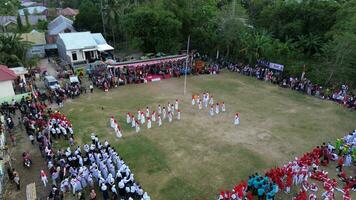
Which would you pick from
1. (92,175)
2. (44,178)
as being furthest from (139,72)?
Answer: (44,178)

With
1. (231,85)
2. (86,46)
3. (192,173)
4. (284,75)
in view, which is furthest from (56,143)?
(284,75)

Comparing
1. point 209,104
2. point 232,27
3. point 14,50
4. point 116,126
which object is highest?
point 232,27

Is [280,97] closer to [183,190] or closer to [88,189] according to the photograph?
[183,190]

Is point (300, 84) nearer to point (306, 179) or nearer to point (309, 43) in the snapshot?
point (309, 43)

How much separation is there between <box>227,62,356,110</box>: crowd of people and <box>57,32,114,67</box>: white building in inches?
571

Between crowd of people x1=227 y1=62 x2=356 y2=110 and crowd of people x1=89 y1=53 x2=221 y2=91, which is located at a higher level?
crowd of people x1=89 y1=53 x2=221 y2=91

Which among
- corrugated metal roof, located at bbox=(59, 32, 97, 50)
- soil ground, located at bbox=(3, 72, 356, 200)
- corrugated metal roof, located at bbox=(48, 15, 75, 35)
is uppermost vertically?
corrugated metal roof, located at bbox=(48, 15, 75, 35)

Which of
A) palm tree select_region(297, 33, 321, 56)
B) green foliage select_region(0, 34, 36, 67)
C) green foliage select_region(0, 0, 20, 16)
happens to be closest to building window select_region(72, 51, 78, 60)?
green foliage select_region(0, 34, 36, 67)

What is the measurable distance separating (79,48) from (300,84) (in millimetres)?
21638

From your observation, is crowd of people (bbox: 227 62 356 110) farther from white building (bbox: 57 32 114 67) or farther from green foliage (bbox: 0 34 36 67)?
green foliage (bbox: 0 34 36 67)

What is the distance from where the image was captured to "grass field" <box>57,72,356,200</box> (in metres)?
13.6

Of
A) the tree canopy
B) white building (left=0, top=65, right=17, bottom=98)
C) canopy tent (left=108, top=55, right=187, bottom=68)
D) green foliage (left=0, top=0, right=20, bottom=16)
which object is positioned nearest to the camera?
white building (left=0, top=65, right=17, bottom=98)

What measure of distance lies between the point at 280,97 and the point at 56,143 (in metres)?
16.1

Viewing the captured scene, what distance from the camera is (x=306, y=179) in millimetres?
12898
